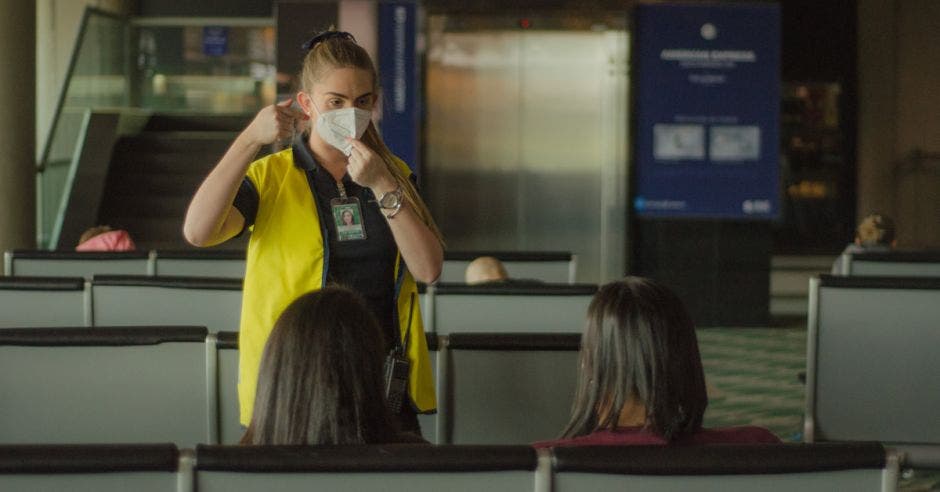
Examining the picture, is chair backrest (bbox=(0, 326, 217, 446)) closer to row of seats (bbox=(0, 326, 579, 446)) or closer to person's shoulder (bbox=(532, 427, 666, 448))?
row of seats (bbox=(0, 326, 579, 446))

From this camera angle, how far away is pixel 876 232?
831 cm

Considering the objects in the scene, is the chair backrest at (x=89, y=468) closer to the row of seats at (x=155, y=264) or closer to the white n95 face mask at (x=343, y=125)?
the white n95 face mask at (x=343, y=125)

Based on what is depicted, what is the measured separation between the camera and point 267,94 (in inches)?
697

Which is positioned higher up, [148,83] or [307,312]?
[148,83]

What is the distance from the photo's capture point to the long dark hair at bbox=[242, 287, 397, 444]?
208 centimetres

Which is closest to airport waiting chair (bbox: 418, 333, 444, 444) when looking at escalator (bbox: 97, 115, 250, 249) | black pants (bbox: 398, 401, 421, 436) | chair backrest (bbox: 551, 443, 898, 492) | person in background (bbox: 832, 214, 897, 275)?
black pants (bbox: 398, 401, 421, 436)

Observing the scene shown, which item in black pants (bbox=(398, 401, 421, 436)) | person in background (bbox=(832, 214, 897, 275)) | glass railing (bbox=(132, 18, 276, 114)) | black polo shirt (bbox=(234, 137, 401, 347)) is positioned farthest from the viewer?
glass railing (bbox=(132, 18, 276, 114))

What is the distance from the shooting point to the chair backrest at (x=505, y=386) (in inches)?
150

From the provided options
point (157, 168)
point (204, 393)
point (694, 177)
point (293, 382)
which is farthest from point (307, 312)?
point (157, 168)

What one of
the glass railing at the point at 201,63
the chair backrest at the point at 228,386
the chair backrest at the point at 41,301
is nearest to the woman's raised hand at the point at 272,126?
the chair backrest at the point at 228,386

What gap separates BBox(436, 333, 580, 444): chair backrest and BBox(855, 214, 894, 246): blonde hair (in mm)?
4987

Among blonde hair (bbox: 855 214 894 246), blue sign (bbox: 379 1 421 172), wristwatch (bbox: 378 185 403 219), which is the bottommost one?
blonde hair (bbox: 855 214 894 246)

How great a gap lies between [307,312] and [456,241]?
34.8 ft

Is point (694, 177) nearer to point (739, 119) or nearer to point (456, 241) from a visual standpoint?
point (739, 119)
